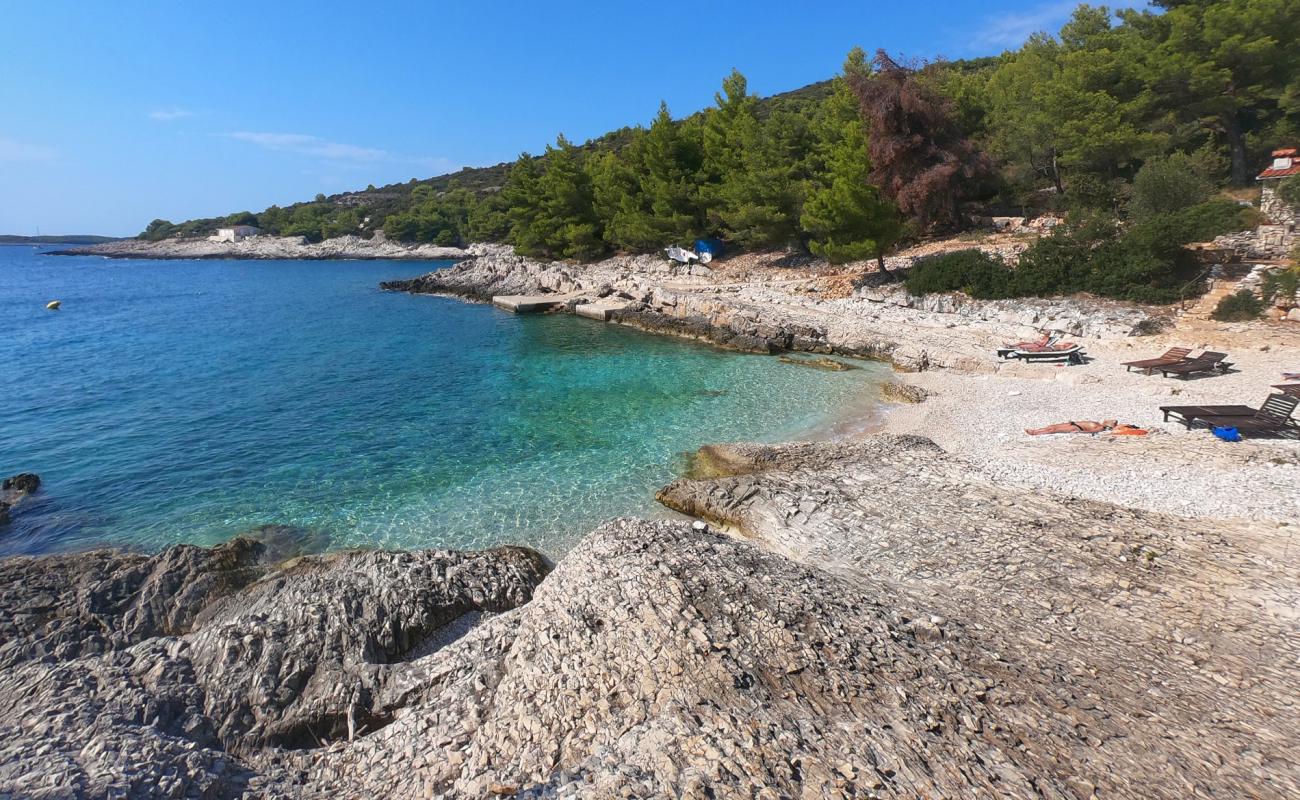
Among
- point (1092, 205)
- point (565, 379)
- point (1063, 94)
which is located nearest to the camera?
point (565, 379)

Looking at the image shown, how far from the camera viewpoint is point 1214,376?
15.8 metres

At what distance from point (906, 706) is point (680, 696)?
211 cm

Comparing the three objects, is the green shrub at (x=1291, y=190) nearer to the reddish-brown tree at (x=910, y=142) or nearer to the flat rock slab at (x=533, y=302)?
the reddish-brown tree at (x=910, y=142)

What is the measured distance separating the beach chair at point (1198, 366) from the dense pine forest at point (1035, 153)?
262 inches

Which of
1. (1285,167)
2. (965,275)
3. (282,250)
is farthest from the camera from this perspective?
(282,250)

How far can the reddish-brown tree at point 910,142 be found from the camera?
2972 centimetres

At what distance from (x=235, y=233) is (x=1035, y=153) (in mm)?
143793

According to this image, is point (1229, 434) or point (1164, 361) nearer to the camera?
point (1229, 434)

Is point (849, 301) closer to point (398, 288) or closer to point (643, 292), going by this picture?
point (643, 292)

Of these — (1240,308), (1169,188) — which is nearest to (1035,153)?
(1169,188)

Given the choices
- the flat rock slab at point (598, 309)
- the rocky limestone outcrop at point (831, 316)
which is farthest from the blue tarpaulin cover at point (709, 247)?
the flat rock slab at point (598, 309)

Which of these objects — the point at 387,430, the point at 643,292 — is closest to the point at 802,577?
the point at 387,430

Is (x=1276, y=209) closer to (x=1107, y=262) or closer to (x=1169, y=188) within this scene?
(x=1169, y=188)

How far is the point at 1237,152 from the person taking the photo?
92.6 ft
